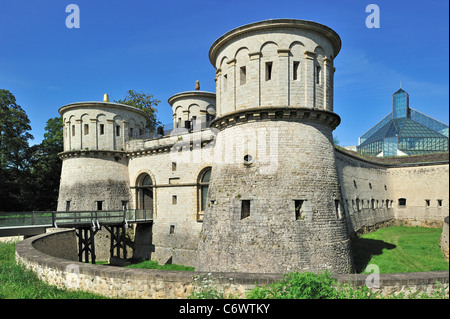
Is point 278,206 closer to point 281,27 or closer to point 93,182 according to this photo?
point 281,27

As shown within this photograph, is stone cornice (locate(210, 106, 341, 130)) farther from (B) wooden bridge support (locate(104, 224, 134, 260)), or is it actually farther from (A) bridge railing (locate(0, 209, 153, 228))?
(B) wooden bridge support (locate(104, 224, 134, 260))

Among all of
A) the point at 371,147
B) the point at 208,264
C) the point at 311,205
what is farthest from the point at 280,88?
the point at 371,147

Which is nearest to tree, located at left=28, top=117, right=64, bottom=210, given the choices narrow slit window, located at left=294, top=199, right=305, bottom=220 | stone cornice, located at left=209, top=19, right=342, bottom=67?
stone cornice, located at left=209, top=19, right=342, bottom=67

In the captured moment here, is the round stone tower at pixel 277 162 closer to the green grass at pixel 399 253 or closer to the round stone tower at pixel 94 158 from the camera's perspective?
the green grass at pixel 399 253

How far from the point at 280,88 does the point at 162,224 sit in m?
12.7

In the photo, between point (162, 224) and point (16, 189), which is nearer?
point (162, 224)

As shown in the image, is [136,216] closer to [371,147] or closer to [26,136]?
[26,136]

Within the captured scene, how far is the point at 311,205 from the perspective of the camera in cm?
1137

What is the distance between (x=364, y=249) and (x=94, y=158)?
19417 mm

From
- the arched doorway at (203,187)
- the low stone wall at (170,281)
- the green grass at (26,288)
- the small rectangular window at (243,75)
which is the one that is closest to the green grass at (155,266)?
the arched doorway at (203,187)

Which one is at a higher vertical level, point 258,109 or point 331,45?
point 331,45
